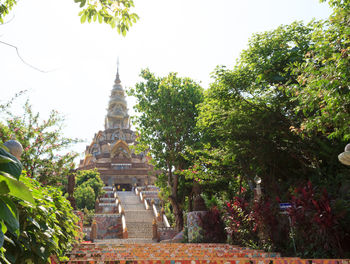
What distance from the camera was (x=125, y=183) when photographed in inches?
1582

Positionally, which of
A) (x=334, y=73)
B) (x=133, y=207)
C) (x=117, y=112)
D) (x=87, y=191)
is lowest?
(x=133, y=207)

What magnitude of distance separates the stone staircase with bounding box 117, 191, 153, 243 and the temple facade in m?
4.03

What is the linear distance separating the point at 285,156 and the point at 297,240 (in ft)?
13.3

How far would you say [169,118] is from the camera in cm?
1529

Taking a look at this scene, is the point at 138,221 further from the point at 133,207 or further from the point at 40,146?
the point at 40,146

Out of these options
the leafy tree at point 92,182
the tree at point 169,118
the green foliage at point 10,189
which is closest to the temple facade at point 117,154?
the leafy tree at point 92,182

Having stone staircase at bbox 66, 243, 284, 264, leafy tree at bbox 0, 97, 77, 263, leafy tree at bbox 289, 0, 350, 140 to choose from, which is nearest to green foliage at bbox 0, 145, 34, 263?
leafy tree at bbox 0, 97, 77, 263

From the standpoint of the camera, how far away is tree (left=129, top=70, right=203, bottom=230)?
15445mm

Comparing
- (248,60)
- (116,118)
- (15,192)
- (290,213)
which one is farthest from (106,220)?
(116,118)

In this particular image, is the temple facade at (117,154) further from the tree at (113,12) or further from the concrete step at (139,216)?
the tree at (113,12)

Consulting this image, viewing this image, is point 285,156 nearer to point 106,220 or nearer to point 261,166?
point 261,166

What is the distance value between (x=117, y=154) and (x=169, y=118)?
3023 centimetres

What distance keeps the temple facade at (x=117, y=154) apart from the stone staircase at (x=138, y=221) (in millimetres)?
4032

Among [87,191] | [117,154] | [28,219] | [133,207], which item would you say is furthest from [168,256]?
[117,154]
